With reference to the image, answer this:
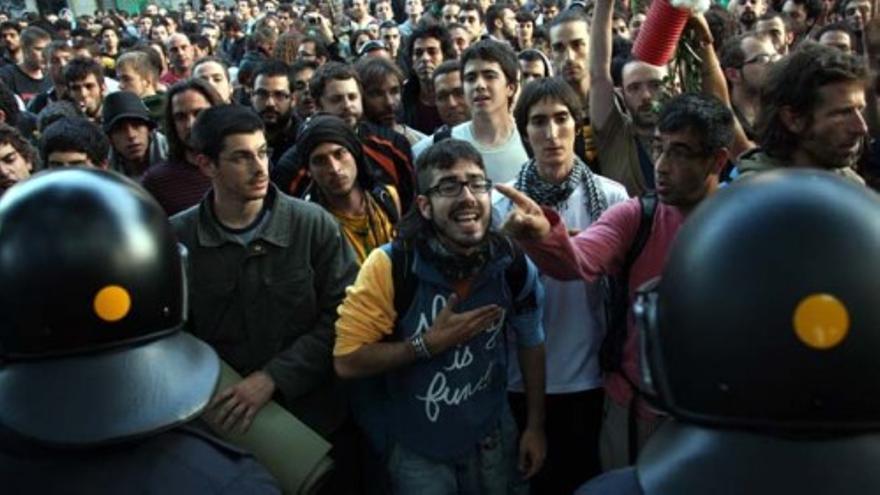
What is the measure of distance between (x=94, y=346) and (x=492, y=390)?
4.68ft

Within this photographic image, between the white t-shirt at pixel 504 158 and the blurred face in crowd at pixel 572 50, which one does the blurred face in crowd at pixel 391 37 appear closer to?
the blurred face in crowd at pixel 572 50

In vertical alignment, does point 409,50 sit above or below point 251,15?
above

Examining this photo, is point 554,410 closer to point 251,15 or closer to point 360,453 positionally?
point 360,453

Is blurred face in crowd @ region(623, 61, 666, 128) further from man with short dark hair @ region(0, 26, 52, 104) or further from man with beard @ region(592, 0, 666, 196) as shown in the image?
man with short dark hair @ region(0, 26, 52, 104)

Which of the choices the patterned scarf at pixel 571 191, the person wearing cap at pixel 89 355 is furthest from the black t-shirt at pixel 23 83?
the person wearing cap at pixel 89 355

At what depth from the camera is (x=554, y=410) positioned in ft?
9.48

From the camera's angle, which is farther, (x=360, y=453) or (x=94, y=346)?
(x=360, y=453)

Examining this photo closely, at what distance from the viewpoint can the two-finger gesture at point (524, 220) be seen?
214cm

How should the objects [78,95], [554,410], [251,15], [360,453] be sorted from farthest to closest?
[251,15], [78,95], [360,453], [554,410]

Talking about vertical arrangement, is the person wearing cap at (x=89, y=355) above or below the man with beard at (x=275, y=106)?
above

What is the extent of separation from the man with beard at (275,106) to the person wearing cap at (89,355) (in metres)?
3.13

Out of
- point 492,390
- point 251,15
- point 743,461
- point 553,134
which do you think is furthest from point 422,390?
point 251,15

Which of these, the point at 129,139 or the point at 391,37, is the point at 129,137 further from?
the point at 391,37

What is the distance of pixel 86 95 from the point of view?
5438 mm
